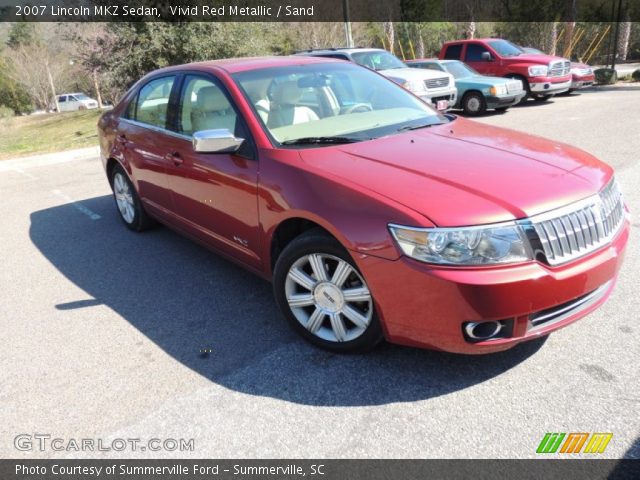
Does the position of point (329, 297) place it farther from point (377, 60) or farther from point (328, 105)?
point (377, 60)

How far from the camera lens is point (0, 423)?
2.74m

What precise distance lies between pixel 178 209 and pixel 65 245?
72.6 inches

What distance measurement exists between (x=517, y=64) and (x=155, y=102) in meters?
12.6

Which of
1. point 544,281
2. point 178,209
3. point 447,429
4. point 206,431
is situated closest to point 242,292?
point 178,209

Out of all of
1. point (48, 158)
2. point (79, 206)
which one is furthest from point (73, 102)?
point (79, 206)

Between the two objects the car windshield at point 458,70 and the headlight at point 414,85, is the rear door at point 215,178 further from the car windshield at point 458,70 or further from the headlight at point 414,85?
the car windshield at point 458,70

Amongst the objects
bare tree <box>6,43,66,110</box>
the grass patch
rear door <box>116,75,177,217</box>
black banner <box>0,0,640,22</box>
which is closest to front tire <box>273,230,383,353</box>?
rear door <box>116,75,177,217</box>

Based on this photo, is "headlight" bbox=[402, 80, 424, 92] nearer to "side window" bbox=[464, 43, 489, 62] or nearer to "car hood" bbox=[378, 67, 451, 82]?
"car hood" bbox=[378, 67, 451, 82]


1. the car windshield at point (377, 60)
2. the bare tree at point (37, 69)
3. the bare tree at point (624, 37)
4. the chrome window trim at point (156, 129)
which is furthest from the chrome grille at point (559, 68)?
the bare tree at point (37, 69)

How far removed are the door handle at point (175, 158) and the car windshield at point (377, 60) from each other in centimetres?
850

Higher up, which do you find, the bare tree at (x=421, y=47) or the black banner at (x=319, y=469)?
the bare tree at (x=421, y=47)

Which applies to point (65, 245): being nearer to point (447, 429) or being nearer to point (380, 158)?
point (380, 158)

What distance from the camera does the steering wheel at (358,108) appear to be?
383 centimetres

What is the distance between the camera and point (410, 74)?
1212cm
